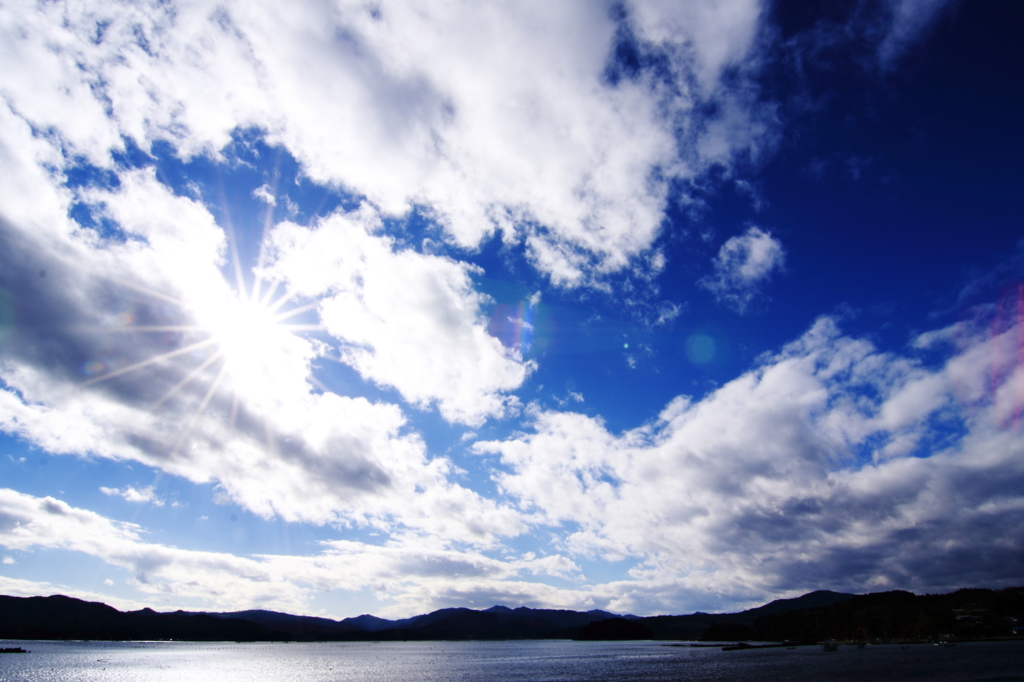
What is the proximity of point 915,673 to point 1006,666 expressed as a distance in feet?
83.9

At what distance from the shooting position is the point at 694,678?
10425 cm

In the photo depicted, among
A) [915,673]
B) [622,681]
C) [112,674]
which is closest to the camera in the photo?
[915,673]

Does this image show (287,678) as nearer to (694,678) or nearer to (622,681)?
(622,681)

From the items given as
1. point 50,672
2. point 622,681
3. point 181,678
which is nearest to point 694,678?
point 622,681

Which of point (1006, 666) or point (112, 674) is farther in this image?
point (112, 674)

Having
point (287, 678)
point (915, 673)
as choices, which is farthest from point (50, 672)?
point (915, 673)

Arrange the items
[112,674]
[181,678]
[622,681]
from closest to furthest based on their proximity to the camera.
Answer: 1. [622,681]
2. [181,678]
3. [112,674]

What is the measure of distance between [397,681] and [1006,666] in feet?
433

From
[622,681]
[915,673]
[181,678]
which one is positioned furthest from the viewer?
[181,678]

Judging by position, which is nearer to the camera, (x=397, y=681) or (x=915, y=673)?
(x=915, y=673)

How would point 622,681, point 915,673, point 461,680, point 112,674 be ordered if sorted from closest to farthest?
point 915,673 → point 622,681 → point 461,680 → point 112,674

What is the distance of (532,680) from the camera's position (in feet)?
370

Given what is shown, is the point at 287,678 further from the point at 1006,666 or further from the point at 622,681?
the point at 1006,666

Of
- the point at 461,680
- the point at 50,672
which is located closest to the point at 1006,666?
the point at 461,680
